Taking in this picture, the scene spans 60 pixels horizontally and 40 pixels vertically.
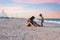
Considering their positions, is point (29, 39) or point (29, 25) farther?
point (29, 25)

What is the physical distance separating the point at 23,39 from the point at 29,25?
9.77m

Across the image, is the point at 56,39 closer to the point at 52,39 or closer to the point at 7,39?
the point at 52,39

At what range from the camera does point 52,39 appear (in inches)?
403

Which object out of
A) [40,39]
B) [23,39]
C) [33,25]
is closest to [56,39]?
[40,39]

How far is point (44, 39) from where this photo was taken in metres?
10.1

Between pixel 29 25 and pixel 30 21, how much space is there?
0.44 meters

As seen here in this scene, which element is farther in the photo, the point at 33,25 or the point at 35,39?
the point at 33,25

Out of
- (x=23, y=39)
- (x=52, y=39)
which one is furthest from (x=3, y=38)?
(x=52, y=39)

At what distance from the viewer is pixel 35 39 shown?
1007cm

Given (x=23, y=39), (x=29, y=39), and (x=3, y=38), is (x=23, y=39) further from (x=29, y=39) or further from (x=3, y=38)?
(x=3, y=38)

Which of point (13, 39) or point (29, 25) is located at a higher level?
point (13, 39)

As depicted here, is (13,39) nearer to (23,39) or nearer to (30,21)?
(23,39)

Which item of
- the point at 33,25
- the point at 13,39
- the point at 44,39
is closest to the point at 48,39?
the point at 44,39

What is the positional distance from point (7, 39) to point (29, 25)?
10025 mm
